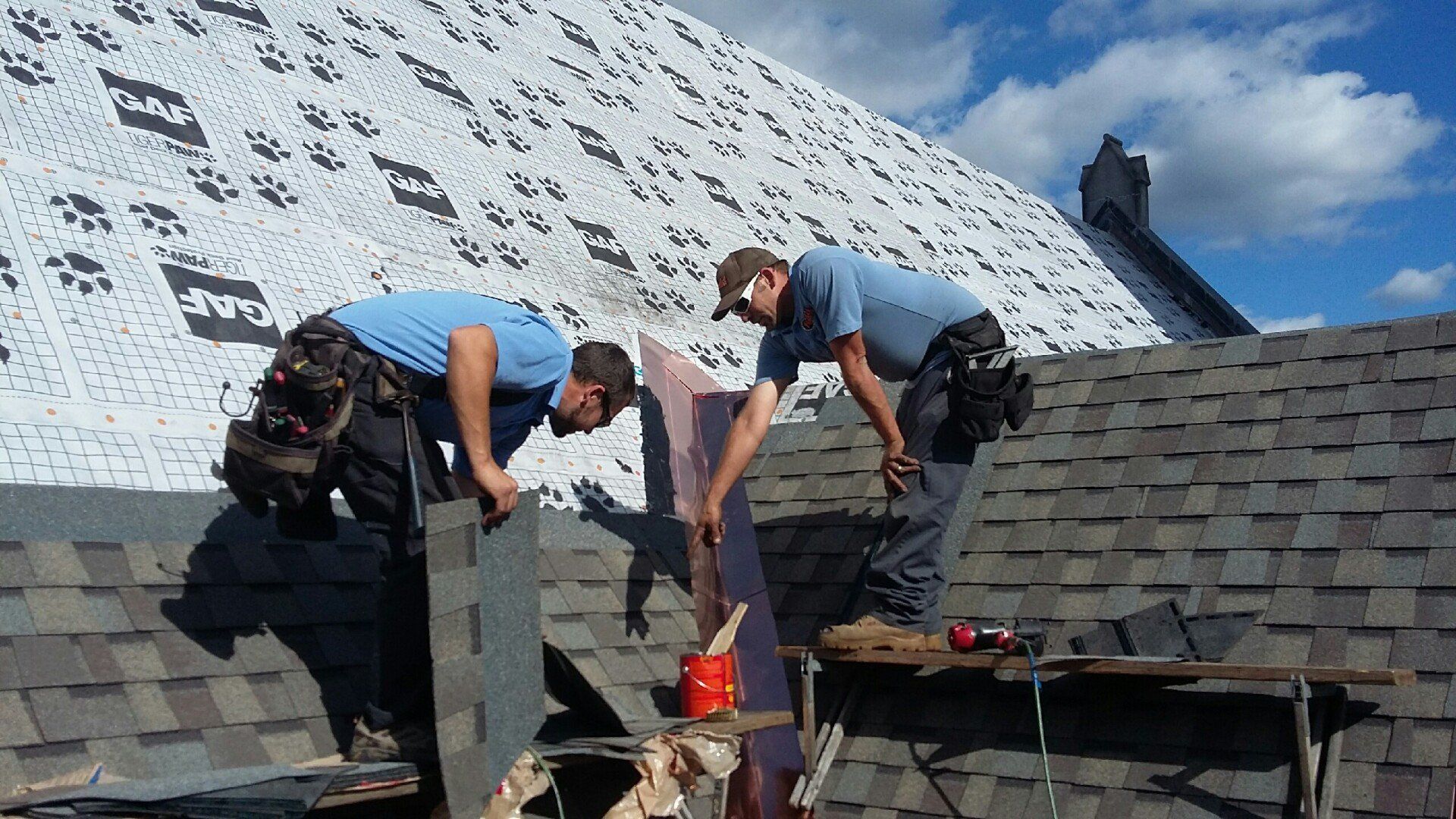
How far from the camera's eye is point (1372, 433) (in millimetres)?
3707

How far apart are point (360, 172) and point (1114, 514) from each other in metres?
3.63

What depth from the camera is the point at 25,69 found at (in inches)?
181

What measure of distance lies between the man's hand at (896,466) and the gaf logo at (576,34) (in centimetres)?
649

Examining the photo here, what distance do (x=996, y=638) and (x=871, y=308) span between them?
1.06 meters

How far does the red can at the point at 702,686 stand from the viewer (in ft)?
11.2

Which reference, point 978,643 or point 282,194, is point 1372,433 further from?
point 282,194

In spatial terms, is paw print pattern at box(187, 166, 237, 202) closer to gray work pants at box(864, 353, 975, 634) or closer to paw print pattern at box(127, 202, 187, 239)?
paw print pattern at box(127, 202, 187, 239)

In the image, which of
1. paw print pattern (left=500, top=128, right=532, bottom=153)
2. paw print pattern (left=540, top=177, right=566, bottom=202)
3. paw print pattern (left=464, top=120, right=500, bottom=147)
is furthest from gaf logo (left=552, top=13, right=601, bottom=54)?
Result: paw print pattern (left=540, top=177, right=566, bottom=202)

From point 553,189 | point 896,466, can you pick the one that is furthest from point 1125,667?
point 553,189

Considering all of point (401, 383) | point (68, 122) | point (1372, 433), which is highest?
point (1372, 433)

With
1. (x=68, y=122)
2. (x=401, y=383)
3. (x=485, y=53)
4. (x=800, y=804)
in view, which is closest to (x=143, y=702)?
(x=401, y=383)

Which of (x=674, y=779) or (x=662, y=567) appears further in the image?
(x=662, y=567)

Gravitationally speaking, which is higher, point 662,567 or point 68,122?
point 68,122

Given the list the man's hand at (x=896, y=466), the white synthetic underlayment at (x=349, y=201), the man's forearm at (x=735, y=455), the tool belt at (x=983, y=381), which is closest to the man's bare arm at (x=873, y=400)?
the man's hand at (x=896, y=466)
